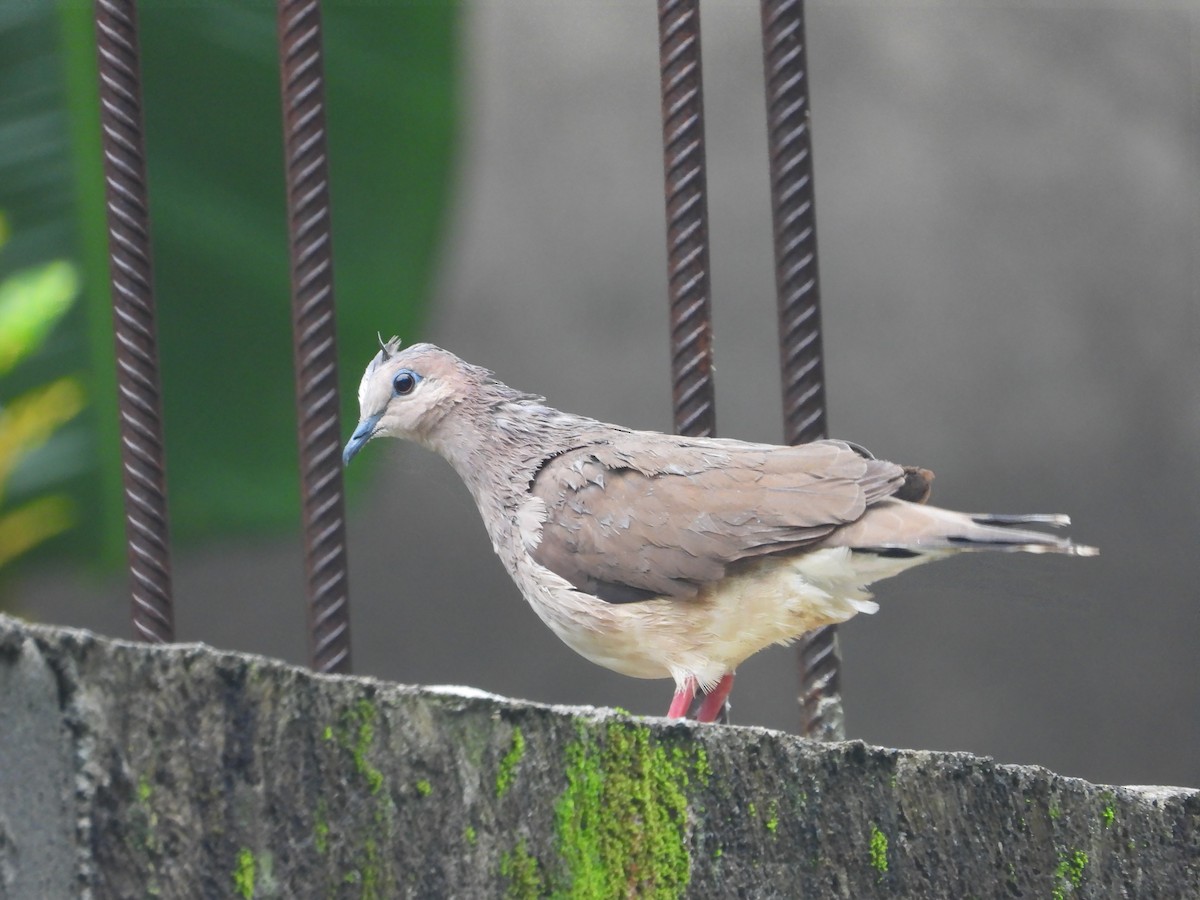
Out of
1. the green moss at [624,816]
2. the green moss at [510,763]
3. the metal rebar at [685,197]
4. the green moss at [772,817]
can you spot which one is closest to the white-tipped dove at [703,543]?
the metal rebar at [685,197]

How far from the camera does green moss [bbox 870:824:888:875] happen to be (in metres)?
1.86

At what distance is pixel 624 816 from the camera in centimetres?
164

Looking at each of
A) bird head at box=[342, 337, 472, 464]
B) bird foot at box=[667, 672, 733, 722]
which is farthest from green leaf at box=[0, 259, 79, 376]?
bird foot at box=[667, 672, 733, 722]

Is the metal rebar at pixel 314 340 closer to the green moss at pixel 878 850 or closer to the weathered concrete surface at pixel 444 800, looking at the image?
the weathered concrete surface at pixel 444 800

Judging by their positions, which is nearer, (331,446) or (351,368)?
(331,446)

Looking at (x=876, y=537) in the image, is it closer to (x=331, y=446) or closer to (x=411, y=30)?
(x=331, y=446)

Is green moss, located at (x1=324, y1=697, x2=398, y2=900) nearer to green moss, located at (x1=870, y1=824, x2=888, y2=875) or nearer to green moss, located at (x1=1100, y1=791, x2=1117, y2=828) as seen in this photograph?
green moss, located at (x1=870, y1=824, x2=888, y2=875)

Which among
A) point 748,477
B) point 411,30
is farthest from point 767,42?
point 411,30

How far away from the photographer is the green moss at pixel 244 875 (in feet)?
4.25

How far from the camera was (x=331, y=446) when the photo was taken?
204cm

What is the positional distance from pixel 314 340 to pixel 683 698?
103cm

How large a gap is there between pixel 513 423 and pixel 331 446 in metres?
1.01

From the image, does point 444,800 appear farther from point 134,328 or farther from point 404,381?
point 404,381

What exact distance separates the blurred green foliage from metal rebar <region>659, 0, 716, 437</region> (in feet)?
10.3
